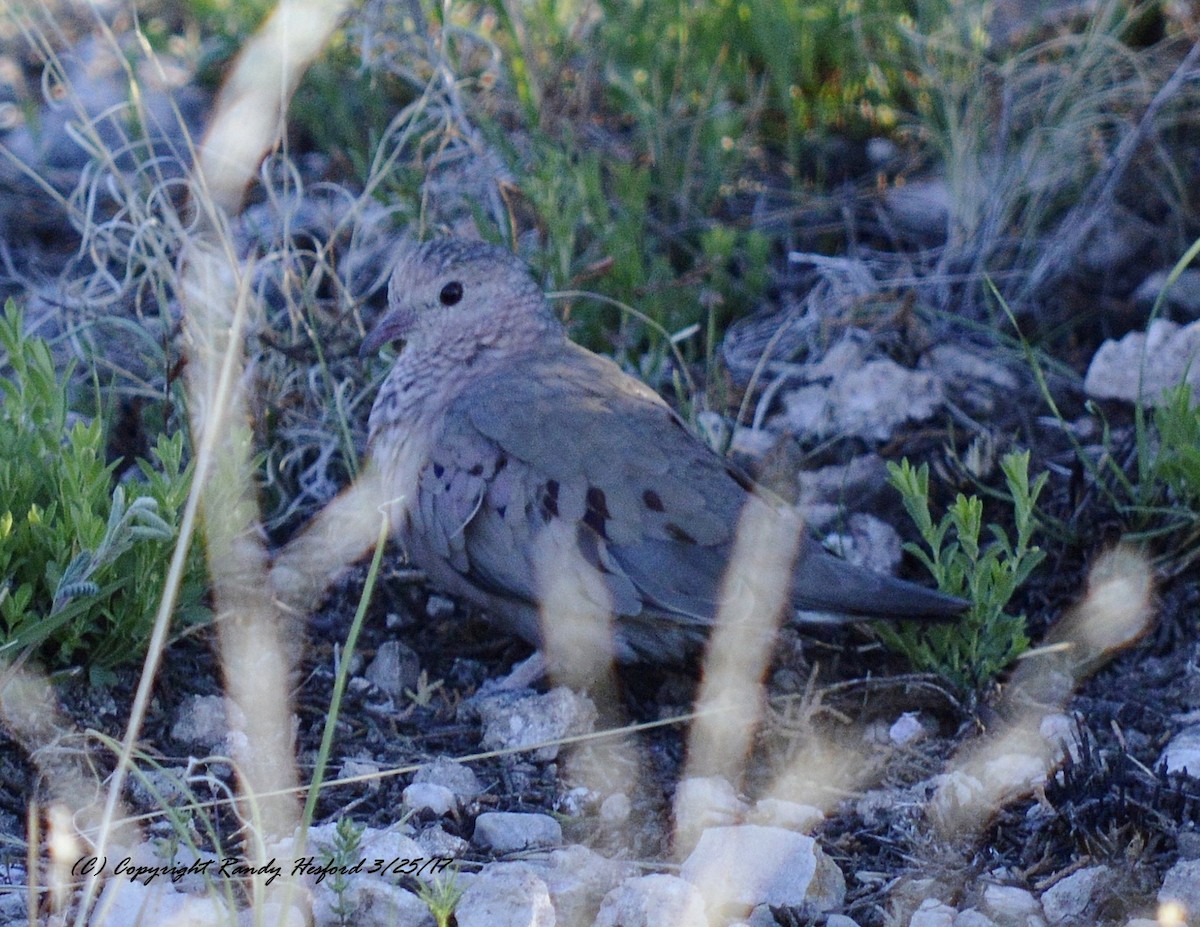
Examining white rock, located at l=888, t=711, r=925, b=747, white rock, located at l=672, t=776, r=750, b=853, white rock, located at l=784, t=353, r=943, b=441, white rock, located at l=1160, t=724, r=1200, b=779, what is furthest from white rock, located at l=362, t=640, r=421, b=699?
white rock, located at l=1160, t=724, r=1200, b=779

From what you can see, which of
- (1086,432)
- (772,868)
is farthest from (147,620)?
(1086,432)

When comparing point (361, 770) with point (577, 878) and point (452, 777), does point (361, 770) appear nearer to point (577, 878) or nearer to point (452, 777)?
point (452, 777)

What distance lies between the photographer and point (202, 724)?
9.96 ft

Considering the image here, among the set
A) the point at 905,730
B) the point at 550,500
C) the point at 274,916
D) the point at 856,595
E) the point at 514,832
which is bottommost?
the point at 905,730

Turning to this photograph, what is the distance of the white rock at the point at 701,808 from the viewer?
2836mm

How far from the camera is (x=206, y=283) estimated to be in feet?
12.8

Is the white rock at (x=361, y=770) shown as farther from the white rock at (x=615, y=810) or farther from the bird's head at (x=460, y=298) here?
the bird's head at (x=460, y=298)

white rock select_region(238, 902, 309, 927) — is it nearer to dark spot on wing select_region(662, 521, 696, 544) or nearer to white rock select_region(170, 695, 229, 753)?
white rock select_region(170, 695, 229, 753)

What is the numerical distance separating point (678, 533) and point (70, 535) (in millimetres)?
1205

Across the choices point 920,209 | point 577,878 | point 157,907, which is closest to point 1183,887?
point 577,878

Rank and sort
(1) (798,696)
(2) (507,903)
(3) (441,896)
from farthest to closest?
(1) (798,696)
(2) (507,903)
(3) (441,896)

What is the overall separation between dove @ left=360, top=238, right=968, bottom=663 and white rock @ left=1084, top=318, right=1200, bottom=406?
47.3 inches

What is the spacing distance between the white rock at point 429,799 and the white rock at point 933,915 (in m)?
0.86

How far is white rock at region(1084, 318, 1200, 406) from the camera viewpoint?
388 cm
